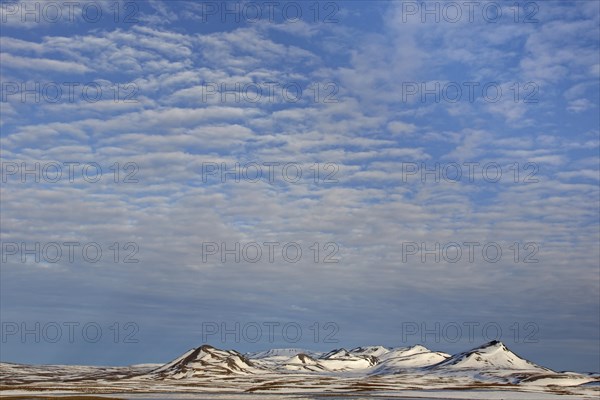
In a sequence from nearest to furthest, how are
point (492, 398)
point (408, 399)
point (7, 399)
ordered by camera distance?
point (7, 399) < point (408, 399) < point (492, 398)

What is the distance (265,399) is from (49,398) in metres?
43.5

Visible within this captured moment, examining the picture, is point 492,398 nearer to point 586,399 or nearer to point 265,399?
point 586,399

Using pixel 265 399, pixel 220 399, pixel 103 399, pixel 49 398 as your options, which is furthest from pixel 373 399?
pixel 49 398

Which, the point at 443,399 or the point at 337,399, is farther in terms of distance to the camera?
the point at 443,399

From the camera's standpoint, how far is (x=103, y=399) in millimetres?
128875

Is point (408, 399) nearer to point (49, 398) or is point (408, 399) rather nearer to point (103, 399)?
point (103, 399)

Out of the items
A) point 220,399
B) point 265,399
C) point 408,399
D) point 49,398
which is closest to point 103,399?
point 49,398

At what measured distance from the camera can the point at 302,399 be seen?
129m

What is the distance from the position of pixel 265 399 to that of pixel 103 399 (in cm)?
3178

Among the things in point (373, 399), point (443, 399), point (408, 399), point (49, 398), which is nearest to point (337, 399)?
point (373, 399)

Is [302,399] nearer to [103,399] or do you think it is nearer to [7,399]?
[103,399]

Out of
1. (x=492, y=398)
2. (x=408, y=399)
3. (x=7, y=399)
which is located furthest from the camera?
(x=492, y=398)

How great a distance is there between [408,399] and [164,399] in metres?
50.1

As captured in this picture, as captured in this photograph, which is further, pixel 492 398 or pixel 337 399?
pixel 492 398
